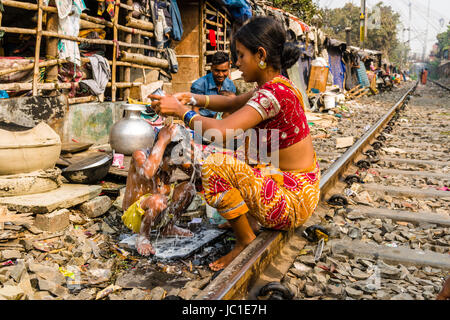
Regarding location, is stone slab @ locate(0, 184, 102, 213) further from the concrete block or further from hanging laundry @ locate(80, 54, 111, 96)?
hanging laundry @ locate(80, 54, 111, 96)

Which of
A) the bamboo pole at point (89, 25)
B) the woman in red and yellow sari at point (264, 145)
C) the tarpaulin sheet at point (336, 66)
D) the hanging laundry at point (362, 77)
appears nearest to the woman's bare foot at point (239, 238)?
the woman in red and yellow sari at point (264, 145)

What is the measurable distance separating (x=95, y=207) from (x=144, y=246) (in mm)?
1098

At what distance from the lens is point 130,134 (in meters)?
5.47

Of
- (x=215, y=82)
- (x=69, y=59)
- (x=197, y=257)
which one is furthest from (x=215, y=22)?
(x=197, y=257)

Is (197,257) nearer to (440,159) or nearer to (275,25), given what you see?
(275,25)

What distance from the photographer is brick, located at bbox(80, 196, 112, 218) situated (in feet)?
12.5

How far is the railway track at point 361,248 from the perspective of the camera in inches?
89.4

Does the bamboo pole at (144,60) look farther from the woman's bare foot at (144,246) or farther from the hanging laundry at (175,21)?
the woman's bare foot at (144,246)

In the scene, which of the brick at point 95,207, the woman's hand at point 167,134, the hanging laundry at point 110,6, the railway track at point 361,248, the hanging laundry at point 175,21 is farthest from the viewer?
the hanging laundry at point 175,21

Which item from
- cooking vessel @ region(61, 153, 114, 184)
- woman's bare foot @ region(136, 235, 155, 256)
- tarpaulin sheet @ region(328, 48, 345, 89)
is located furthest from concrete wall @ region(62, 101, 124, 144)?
tarpaulin sheet @ region(328, 48, 345, 89)

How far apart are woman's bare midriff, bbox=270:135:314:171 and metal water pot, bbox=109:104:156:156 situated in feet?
10.2

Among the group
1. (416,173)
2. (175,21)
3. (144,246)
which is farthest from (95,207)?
(175,21)

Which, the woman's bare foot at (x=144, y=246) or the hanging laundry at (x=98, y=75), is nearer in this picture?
the woman's bare foot at (x=144, y=246)

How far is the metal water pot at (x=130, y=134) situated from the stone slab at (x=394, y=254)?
3.34 meters
